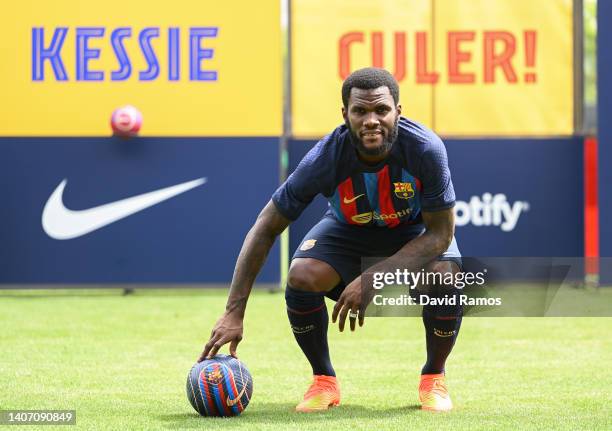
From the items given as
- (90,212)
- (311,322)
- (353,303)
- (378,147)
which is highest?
(378,147)

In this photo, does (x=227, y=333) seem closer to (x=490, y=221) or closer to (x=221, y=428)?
(x=221, y=428)

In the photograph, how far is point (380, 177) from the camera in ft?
18.7

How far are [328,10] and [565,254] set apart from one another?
343 centimetres

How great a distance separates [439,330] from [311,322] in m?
0.62

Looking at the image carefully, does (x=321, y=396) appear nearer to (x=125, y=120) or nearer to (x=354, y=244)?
(x=354, y=244)

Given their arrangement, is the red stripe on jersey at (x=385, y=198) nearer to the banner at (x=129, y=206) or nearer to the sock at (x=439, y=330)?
the sock at (x=439, y=330)

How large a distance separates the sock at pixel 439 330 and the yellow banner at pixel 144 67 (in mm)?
6237

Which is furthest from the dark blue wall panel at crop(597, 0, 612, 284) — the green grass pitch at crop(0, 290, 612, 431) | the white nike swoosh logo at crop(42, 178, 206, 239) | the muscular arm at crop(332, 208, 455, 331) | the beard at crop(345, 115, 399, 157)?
the beard at crop(345, 115, 399, 157)

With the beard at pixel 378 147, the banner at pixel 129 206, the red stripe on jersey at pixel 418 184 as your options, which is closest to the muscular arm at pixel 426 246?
the red stripe on jersey at pixel 418 184

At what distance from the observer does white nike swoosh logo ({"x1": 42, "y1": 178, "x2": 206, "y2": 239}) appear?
11.8m

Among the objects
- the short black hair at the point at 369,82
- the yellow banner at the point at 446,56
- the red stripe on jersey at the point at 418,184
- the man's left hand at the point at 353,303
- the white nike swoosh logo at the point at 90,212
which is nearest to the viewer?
the man's left hand at the point at 353,303

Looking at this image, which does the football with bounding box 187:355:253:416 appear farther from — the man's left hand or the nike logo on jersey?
the man's left hand

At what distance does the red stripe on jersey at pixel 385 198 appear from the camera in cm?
570

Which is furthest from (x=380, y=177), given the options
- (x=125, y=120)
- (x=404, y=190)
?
(x=125, y=120)
